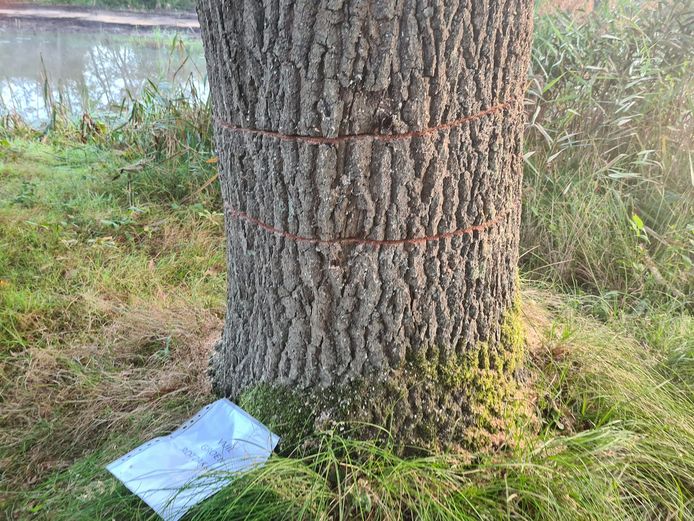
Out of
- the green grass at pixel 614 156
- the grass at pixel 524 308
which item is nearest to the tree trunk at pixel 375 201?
the grass at pixel 524 308

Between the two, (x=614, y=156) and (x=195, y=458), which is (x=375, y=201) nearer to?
(x=195, y=458)

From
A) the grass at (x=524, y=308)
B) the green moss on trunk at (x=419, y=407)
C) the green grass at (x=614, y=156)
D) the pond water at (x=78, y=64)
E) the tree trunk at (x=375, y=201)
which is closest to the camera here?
the tree trunk at (x=375, y=201)

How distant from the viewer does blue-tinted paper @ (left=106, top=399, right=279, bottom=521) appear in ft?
4.10

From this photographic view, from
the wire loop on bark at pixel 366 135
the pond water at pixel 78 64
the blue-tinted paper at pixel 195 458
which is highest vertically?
the wire loop on bark at pixel 366 135

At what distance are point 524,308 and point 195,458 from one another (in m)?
1.26

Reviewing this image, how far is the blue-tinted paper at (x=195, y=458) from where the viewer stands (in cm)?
125

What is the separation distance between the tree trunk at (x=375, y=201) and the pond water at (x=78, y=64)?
3.66 m

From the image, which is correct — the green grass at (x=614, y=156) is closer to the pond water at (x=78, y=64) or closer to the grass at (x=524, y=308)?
the grass at (x=524, y=308)

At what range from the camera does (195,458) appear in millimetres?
1408

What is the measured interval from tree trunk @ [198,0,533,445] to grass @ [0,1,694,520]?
179 millimetres

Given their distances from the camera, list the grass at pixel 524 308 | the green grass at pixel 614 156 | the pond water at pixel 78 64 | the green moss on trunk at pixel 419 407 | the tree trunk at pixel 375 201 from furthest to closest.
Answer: the pond water at pixel 78 64, the green grass at pixel 614 156, the green moss on trunk at pixel 419 407, the grass at pixel 524 308, the tree trunk at pixel 375 201

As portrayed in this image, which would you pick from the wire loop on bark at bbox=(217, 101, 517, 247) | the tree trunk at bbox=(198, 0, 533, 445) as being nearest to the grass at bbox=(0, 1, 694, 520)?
the tree trunk at bbox=(198, 0, 533, 445)

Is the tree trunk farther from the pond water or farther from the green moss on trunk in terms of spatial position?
the pond water

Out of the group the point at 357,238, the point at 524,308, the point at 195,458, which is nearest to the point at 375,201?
the point at 357,238
